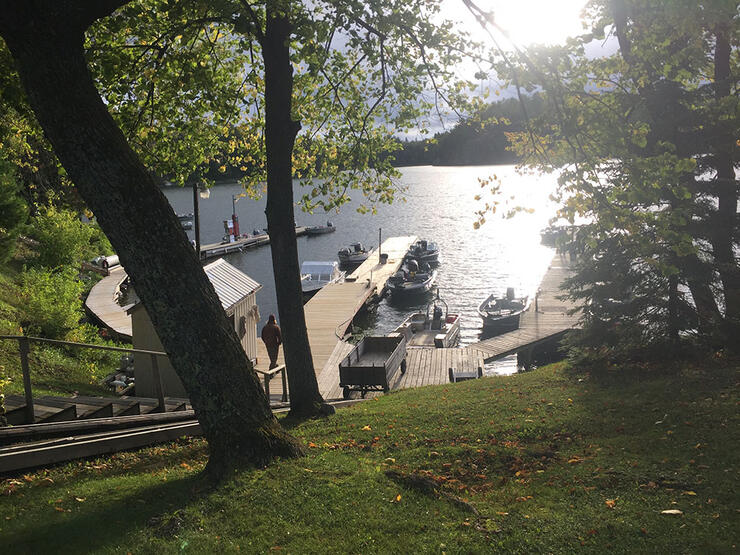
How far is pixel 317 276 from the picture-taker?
158 ft

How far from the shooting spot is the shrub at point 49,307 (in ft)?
63.9

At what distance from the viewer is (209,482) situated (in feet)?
20.0

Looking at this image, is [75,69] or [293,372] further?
[293,372]

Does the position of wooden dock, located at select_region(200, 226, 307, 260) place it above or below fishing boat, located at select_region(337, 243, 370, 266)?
above

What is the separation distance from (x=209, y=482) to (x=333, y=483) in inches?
48.5

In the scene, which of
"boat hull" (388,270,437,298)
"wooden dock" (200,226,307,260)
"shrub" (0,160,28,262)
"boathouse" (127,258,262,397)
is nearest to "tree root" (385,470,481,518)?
"boathouse" (127,258,262,397)

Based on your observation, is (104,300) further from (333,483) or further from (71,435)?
(333,483)

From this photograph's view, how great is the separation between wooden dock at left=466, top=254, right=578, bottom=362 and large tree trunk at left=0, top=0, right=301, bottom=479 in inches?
762

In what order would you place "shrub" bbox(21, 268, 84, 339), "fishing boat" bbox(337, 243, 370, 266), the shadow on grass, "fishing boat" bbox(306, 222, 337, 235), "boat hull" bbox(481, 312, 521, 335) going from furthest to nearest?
1. "fishing boat" bbox(306, 222, 337, 235)
2. "fishing boat" bbox(337, 243, 370, 266)
3. "boat hull" bbox(481, 312, 521, 335)
4. "shrub" bbox(21, 268, 84, 339)
5. the shadow on grass

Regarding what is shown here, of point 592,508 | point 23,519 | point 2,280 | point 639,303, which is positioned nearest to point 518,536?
point 592,508

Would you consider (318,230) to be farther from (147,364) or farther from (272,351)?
(147,364)

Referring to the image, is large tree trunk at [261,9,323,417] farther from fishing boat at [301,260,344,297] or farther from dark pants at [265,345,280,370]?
fishing boat at [301,260,344,297]

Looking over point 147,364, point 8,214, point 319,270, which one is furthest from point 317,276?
point 147,364

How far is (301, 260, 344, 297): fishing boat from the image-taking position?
1827 inches
